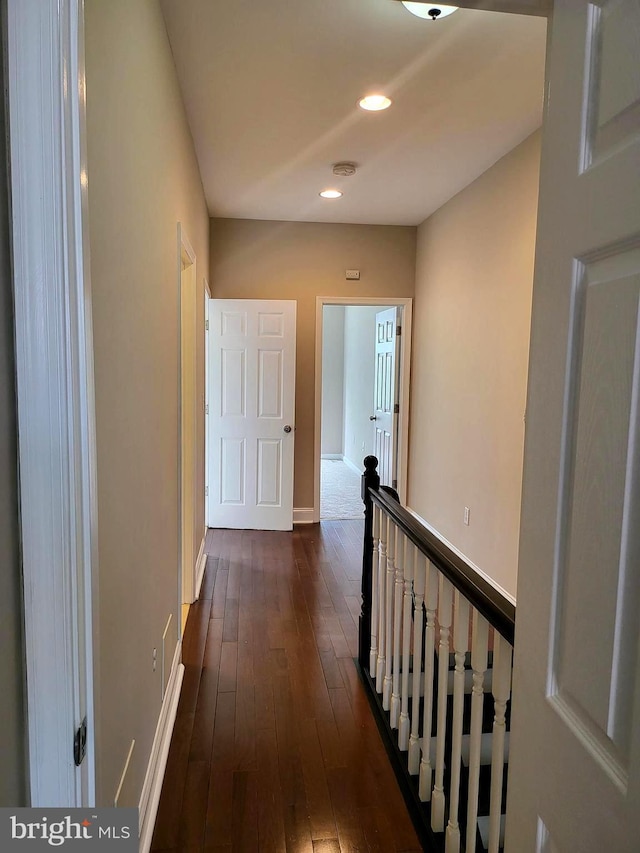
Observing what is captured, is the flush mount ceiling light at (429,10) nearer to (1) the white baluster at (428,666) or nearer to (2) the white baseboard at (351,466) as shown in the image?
(1) the white baluster at (428,666)

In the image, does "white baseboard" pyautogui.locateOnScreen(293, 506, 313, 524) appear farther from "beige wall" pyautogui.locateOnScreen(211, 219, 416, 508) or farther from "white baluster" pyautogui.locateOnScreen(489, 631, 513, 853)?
"white baluster" pyautogui.locateOnScreen(489, 631, 513, 853)

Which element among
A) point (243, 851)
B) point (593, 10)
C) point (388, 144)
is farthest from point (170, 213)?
point (243, 851)

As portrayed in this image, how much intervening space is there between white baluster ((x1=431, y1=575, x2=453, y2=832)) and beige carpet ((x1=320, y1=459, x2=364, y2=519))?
3869mm

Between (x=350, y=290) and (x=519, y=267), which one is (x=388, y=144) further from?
(x=350, y=290)

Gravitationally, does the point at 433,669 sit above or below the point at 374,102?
below

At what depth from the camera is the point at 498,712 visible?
1262 mm

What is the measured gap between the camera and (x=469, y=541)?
156 inches

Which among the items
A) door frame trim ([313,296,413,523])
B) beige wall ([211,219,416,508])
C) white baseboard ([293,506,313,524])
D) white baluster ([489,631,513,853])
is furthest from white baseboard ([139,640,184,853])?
beige wall ([211,219,416,508])

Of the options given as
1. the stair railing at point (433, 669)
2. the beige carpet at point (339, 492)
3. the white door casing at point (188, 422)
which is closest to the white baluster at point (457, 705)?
the stair railing at point (433, 669)

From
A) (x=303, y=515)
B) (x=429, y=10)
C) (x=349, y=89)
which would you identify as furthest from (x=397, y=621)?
(x=303, y=515)

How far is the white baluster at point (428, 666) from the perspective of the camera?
5.48 feet

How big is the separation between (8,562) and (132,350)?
88cm

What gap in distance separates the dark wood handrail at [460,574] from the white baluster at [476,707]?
0.07 metres

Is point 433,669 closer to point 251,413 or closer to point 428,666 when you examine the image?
point 428,666
